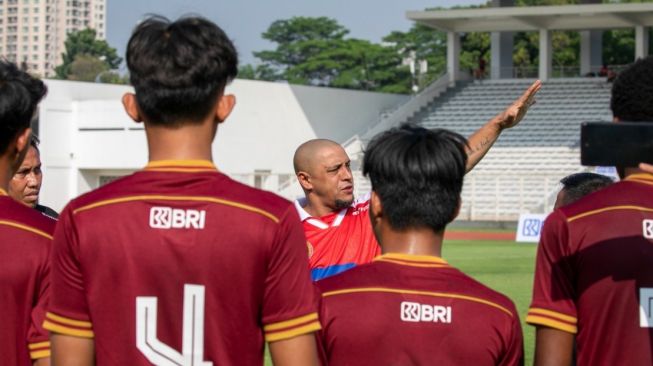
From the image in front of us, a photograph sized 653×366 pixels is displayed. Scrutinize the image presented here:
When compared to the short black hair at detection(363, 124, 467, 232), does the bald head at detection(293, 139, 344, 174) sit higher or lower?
lower

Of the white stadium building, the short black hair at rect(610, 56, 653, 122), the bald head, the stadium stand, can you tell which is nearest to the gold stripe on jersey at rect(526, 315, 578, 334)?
the short black hair at rect(610, 56, 653, 122)

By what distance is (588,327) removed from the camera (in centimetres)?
386

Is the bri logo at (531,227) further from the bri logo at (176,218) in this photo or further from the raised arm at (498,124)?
the bri logo at (176,218)

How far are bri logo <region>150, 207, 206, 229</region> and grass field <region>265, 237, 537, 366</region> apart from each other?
777cm

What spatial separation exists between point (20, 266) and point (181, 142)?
2.55 ft

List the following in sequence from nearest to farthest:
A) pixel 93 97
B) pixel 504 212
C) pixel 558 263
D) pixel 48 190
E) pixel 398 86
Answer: pixel 558 263
pixel 504 212
pixel 48 190
pixel 93 97
pixel 398 86

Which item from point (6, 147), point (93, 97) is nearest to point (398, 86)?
point (93, 97)

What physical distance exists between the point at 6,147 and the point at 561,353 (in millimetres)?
1949

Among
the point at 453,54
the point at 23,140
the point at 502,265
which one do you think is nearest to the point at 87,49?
the point at 453,54

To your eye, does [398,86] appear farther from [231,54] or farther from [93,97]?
[231,54]

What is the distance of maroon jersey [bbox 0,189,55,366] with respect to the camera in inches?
149

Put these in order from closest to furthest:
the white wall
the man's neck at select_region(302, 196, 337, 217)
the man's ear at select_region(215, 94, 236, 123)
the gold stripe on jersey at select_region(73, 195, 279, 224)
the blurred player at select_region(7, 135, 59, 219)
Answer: the gold stripe on jersey at select_region(73, 195, 279, 224)
the man's ear at select_region(215, 94, 236, 123)
the blurred player at select_region(7, 135, 59, 219)
the man's neck at select_region(302, 196, 337, 217)
the white wall

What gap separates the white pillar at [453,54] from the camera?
54.9m

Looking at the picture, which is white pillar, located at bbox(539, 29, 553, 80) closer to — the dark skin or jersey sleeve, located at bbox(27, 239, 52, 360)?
the dark skin
